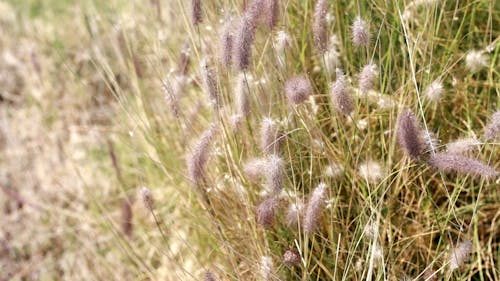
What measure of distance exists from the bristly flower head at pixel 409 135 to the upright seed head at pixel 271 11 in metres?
0.40

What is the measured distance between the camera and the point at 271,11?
1.66 m

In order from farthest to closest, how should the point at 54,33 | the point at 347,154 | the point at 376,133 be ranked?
the point at 54,33 < the point at 376,133 < the point at 347,154

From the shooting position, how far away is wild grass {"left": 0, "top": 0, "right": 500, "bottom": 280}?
1.66m

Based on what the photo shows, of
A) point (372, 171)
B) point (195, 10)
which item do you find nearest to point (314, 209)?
point (372, 171)

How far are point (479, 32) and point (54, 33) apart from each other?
2402 millimetres

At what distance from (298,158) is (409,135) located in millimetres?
440

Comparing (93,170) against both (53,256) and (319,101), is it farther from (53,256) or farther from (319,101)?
(319,101)

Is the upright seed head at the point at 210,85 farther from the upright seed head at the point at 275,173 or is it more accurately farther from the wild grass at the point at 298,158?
the upright seed head at the point at 275,173

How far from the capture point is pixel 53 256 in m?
2.89

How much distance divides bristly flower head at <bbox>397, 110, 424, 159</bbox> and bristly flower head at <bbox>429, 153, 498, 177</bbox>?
4cm

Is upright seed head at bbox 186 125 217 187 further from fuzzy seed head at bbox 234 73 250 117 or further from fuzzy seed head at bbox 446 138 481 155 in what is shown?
fuzzy seed head at bbox 446 138 481 155

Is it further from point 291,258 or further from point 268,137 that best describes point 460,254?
point 268,137

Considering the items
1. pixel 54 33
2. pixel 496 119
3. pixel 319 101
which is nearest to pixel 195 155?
pixel 319 101

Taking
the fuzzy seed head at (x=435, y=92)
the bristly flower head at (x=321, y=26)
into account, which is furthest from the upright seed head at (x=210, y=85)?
the fuzzy seed head at (x=435, y=92)
